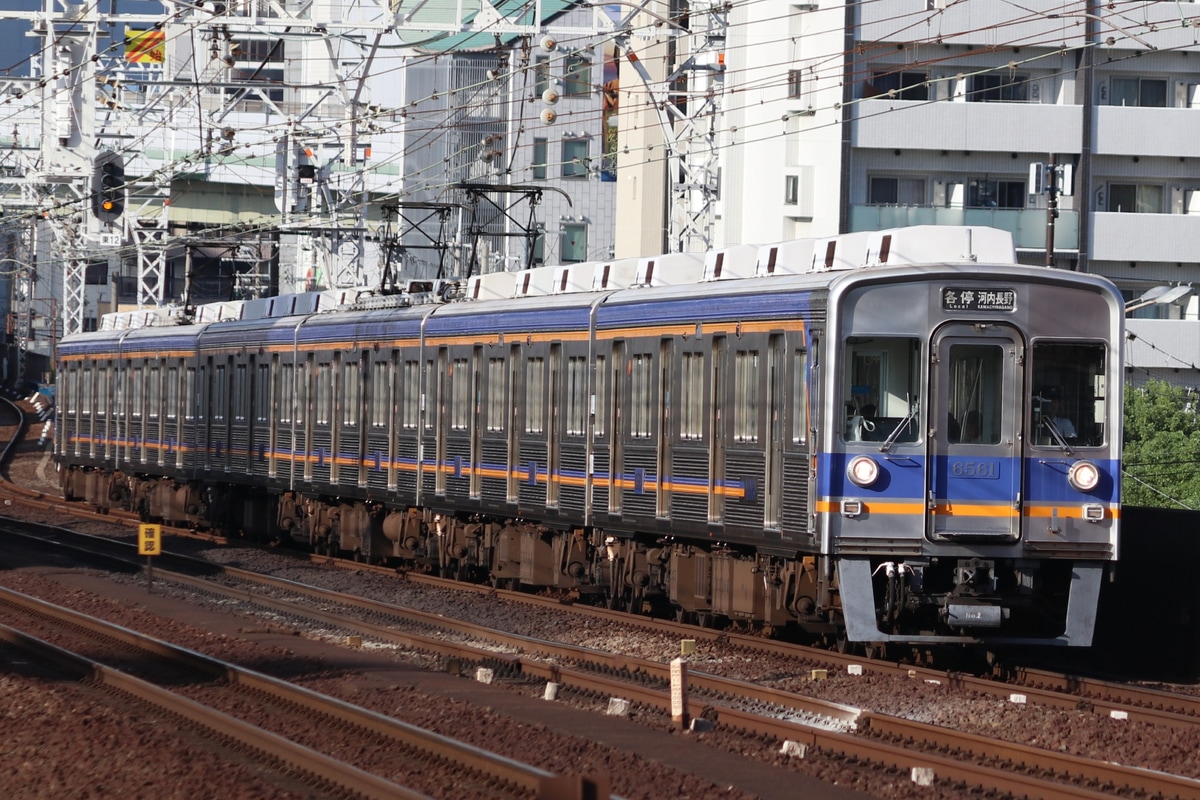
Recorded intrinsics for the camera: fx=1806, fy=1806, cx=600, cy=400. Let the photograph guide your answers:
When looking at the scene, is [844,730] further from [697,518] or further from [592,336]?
[592,336]

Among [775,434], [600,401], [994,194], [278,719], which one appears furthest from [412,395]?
[994,194]

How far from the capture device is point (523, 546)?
60.6 feet

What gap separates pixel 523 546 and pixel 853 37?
23.6 metres

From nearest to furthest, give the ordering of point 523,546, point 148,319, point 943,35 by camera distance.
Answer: point 523,546, point 148,319, point 943,35

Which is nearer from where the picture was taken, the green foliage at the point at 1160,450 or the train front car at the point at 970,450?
the train front car at the point at 970,450

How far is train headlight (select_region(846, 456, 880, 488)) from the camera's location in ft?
41.4

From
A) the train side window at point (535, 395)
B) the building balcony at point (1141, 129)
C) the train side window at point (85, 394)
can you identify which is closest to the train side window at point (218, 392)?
the train side window at point (85, 394)

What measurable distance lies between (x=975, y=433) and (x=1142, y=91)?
30115 millimetres

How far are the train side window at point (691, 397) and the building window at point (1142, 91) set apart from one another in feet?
93.5

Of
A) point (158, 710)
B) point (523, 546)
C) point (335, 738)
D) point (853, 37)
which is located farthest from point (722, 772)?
point (853, 37)

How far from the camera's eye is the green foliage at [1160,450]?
30234 millimetres

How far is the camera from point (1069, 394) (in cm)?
1310

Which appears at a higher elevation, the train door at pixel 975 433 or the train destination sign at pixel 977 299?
the train destination sign at pixel 977 299

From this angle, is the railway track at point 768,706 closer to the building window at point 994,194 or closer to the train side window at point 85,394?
the train side window at point 85,394
